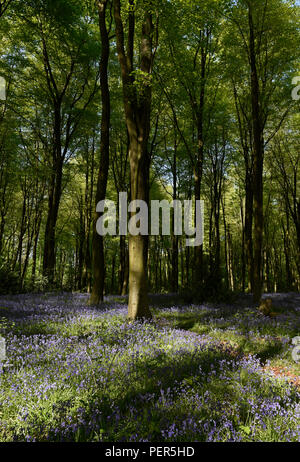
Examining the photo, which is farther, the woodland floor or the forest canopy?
the forest canopy

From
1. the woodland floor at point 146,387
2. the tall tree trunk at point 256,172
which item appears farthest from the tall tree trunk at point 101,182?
the tall tree trunk at point 256,172

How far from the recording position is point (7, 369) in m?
3.96

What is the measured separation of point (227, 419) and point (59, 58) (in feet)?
68.5

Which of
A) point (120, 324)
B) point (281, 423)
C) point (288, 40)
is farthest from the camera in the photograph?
point (288, 40)

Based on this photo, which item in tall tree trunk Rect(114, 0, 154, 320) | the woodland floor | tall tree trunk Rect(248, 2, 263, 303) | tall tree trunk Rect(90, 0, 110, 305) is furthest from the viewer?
tall tree trunk Rect(248, 2, 263, 303)

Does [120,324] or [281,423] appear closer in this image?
[281,423]

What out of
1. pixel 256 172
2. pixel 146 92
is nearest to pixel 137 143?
pixel 146 92

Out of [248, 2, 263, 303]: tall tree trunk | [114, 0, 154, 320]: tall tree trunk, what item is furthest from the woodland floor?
[248, 2, 263, 303]: tall tree trunk

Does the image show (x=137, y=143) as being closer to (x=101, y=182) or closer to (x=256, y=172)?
(x=101, y=182)

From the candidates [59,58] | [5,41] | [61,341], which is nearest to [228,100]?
[59,58]

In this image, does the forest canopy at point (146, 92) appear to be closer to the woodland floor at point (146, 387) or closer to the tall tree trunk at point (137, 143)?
the tall tree trunk at point (137, 143)

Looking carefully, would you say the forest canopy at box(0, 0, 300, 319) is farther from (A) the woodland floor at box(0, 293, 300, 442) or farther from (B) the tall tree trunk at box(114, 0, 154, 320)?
(A) the woodland floor at box(0, 293, 300, 442)

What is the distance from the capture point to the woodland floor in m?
2.77
